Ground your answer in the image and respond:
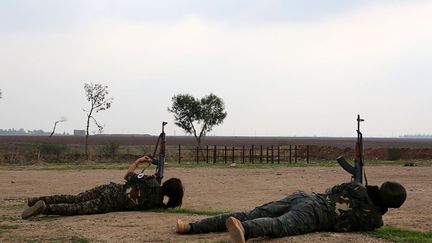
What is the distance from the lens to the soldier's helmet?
743 centimetres

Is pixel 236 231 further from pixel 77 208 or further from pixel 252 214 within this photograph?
pixel 77 208

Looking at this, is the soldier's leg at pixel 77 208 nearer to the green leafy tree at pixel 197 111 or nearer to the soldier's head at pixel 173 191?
Result: the soldier's head at pixel 173 191

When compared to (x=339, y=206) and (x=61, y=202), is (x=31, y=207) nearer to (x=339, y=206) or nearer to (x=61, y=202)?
(x=61, y=202)

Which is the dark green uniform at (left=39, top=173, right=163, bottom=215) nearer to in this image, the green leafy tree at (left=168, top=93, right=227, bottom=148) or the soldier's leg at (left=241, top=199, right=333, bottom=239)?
the soldier's leg at (left=241, top=199, right=333, bottom=239)

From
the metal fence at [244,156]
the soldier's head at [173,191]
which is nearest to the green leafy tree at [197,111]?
the metal fence at [244,156]

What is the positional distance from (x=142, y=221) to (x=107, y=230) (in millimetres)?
922

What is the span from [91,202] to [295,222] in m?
4.13

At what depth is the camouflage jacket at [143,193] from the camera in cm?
1004

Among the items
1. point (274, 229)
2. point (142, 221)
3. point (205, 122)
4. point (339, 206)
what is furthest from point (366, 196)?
point (205, 122)

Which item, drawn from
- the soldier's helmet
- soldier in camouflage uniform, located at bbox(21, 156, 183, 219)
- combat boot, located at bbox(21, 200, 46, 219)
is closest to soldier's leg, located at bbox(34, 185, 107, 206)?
soldier in camouflage uniform, located at bbox(21, 156, 183, 219)

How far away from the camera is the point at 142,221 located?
9125mm

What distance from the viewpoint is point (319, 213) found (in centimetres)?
751

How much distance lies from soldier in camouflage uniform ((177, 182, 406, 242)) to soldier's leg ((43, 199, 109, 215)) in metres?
2.63

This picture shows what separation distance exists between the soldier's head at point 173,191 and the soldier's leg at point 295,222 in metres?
3.21
